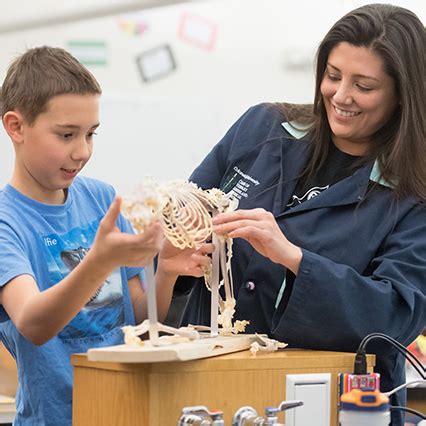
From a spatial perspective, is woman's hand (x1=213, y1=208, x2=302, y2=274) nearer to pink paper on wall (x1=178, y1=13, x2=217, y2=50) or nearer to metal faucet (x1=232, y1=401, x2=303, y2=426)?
metal faucet (x1=232, y1=401, x2=303, y2=426)

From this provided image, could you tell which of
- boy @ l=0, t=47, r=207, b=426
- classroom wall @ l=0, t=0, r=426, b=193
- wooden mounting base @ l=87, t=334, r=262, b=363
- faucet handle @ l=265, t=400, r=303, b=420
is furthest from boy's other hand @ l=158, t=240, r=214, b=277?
classroom wall @ l=0, t=0, r=426, b=193

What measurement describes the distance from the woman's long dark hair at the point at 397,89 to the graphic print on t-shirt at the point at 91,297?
0.47 m

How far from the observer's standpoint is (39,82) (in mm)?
1641

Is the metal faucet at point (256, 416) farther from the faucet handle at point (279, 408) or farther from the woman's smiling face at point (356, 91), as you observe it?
the woman's smiling face at point (356, 91)

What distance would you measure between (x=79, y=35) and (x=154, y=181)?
238 cm

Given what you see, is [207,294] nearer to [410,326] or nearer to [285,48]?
[410,326]

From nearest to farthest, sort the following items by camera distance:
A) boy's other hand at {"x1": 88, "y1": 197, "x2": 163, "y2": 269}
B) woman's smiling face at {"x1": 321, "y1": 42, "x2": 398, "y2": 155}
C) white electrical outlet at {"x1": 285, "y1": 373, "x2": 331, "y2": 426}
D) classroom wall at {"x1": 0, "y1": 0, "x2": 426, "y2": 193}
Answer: boy's other hand at {"x1": 88, "y1": 197, "x2": 163, "y2": 269} → white electrical outlet at {"x1": 285, "y1": 373, "x2": 331, "y2": 426} → woman's smiling face at {"x1": 321, "y1": 42, "x2": 398, "y2": 155} → classroom wall at {"x1": 0, "y1": 0, "x2": 426, "y2": 193}

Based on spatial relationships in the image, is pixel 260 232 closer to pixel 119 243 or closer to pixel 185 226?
pixel 185 226

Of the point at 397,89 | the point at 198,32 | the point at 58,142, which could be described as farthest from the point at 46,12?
the point at 58,142

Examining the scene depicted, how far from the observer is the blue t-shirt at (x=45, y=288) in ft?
5.18

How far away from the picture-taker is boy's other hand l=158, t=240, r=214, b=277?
66.4 inches

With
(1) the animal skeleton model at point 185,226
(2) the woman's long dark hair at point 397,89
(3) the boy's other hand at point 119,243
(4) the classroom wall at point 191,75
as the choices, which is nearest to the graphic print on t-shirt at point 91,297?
(1) the animal skeleton model at point 185,226

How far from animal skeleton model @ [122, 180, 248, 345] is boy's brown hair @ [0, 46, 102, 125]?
247mm

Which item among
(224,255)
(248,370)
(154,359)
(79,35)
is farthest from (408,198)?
(79,35)
